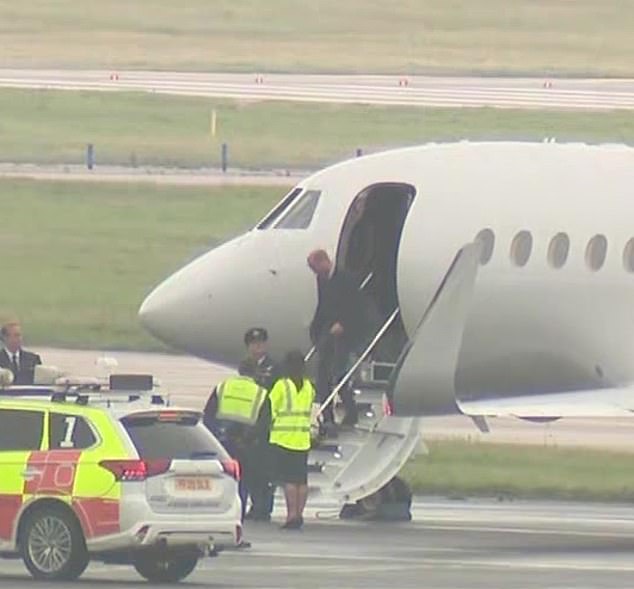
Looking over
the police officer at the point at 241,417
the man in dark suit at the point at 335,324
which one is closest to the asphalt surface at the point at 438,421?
the man in dark suit at the point at 335,324

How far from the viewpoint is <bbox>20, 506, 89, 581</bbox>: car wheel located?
2489 cm

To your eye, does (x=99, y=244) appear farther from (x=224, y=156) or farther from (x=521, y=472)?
(x=521, y=472)

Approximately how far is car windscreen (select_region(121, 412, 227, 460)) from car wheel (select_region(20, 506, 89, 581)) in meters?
0.85

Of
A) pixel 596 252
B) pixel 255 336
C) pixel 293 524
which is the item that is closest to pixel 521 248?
pixel 596 252

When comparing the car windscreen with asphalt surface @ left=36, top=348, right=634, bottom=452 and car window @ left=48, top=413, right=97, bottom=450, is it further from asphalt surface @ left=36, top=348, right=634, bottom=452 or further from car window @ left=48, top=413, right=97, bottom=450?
asphalt surface @ left=36, top=348, right=634, bottom=452

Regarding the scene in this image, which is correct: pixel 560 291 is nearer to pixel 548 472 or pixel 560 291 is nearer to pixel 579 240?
pixel 579 240

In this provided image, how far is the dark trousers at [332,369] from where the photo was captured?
3241 centimetres

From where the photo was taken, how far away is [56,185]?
6819cm

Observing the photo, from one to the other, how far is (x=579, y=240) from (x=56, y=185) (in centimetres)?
3739

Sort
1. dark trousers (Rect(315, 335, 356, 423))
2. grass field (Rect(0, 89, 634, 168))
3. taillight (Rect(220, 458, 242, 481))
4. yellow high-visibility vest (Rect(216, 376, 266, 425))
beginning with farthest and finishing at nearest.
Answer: grass field (Rect(0, 89, 634, 168)) → dark trousers (Rect(315, 335, 356, 423)) → yellow high-visibility vest (Rect(216, 376, 266, 425)) → taillight (Rect(220, 458, 242, 481))

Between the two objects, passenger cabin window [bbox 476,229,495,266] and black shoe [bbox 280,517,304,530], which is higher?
passenger cabin window [bbox 476,229,495,266]

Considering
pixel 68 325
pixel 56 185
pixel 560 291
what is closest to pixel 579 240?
pixel 560 291

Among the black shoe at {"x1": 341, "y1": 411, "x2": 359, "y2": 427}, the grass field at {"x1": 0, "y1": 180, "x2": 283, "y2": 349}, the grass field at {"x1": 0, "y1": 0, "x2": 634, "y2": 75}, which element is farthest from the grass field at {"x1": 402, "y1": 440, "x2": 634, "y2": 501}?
the grass field at {"x1": 0, "y1": 0, "x2": 634, "y2": 75}

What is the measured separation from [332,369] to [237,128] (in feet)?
170
